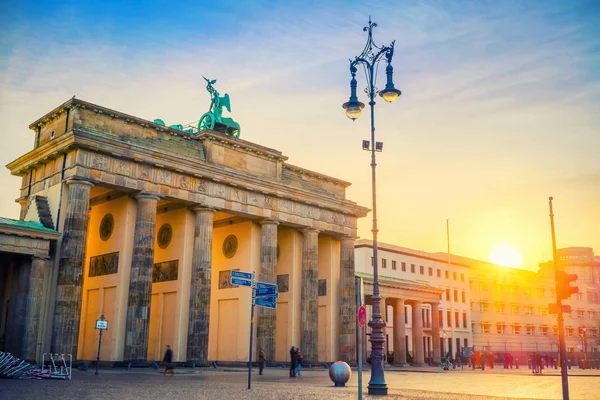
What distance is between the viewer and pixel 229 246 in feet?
141

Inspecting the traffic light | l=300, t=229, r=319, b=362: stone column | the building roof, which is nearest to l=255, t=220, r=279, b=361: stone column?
l=300, t=229, r=319, b=362: stone column

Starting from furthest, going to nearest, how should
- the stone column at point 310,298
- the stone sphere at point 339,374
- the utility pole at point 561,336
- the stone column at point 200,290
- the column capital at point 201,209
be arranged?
the stone column at point 310,298 → the column capital at point 201,209 → the stone column at point 200,290 → the stone sphere at point 339,374 → the utility pole at point 561,336

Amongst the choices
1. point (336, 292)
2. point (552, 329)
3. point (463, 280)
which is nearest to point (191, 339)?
point (336, 292)

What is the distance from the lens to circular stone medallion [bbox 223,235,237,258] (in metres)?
42.6

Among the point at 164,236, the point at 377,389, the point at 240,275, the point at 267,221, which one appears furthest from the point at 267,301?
the point at 267,221

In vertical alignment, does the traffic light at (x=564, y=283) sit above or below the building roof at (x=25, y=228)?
below

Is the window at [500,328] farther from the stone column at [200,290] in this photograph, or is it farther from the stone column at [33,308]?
the stone column at [33,308]

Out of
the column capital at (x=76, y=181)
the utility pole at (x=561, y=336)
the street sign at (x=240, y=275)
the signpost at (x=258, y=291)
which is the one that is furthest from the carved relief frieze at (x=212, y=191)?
the utility pole at (x=561, y=336)

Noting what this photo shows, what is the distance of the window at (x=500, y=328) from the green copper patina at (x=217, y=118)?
216 ft

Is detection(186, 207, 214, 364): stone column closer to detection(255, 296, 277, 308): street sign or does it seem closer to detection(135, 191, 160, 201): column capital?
detection(135, 191, 160, 201): column capital

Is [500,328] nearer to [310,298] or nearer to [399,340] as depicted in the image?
[399,340]

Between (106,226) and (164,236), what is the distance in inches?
Answer: 162

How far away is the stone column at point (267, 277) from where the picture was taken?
39.5 m

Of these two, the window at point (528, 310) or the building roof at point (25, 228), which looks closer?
the building roof at point (25, 228)
